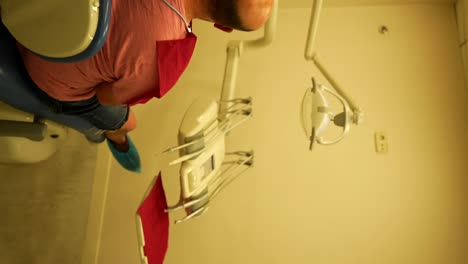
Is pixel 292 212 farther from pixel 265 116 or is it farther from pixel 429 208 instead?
pixel 429 208

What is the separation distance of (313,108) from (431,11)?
1.08 metres

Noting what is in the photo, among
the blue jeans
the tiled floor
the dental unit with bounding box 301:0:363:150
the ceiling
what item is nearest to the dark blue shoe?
the blue jeans

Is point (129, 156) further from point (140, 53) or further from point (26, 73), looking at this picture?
point (140, 53)

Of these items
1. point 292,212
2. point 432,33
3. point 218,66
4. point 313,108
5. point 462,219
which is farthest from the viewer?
point 218,66

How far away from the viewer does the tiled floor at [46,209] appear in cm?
147

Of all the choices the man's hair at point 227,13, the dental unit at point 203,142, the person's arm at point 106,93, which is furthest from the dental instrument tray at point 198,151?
the man's hair at point 227,13

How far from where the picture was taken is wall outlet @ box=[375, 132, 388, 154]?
147cm

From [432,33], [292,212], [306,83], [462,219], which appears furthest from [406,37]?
[292,212]

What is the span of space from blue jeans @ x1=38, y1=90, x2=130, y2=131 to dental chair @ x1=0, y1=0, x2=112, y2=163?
0.09 feet

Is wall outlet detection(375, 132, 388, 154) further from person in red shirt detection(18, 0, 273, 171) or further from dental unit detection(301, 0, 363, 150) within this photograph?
person in red shirt detection(18, 0, 273, 171)

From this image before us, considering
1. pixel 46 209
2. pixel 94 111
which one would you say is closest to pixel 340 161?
pixel 94 111

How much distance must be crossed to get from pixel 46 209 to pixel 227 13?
137 centimetres

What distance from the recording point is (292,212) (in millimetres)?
1454

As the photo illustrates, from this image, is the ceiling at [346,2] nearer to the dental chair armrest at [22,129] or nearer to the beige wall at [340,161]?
the beige wall at [340,161]
